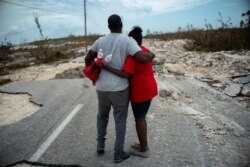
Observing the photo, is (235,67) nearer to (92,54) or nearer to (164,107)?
(164,107)

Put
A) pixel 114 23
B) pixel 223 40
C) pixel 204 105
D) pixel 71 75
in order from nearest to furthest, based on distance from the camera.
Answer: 1. pixel 114 23
2. pixel 204 105
3. pixel 71 75
4. pixel 223 40

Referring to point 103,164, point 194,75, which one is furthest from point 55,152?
point 194,75

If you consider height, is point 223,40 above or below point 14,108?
above

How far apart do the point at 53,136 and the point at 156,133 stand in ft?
6.50

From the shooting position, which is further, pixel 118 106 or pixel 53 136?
pixel 53 136

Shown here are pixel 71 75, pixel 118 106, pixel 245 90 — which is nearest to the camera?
pixel 118 106

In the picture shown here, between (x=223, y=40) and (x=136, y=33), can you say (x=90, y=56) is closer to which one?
(x=136, y=33)

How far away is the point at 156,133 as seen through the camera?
532cm

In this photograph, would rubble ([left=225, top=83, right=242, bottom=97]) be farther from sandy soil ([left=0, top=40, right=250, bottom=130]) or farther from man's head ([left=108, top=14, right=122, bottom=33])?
man's head ([left=108, top=14, right=122, bottom=33])

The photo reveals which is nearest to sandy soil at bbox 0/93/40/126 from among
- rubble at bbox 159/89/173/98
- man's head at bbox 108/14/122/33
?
rubble at bbox 159/89/173/98

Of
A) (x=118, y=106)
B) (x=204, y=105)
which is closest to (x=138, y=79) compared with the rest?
(x=118, y=106)

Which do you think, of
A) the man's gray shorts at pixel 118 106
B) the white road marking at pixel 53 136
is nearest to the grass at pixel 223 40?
the white road marking at pixel 53 136

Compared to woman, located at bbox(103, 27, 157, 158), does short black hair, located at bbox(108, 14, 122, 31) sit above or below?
above

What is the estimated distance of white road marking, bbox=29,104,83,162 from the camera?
4.50 meters
